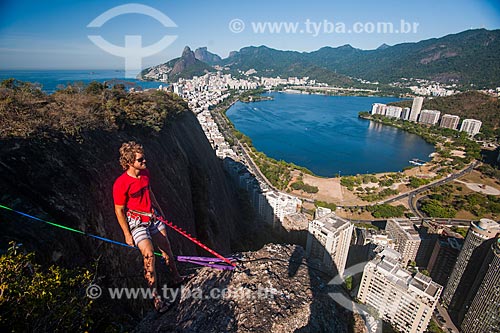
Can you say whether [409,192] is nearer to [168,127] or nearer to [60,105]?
[168,127]

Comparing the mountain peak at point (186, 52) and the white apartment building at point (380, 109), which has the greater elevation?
the mountain peak at point (186, 52)

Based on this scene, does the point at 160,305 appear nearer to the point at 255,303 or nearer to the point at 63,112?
the point at 255,303

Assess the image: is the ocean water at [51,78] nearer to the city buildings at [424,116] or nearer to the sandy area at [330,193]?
the sandy area at [330,193]

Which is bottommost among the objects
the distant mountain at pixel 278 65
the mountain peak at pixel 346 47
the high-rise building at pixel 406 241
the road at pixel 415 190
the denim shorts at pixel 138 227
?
the road at pixel 415 190

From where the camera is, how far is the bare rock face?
2.02m

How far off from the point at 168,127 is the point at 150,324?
611cm

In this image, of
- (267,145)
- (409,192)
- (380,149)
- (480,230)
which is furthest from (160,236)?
(380,149)

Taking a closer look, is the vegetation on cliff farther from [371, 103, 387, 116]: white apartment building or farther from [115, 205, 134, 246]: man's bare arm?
[371, 103, 387, 116]: white apartment building

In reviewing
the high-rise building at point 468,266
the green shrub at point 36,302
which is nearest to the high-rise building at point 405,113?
the high-rise building at point 468,266

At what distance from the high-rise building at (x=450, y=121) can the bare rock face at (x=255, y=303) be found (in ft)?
149

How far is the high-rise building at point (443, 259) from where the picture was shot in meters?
10.3

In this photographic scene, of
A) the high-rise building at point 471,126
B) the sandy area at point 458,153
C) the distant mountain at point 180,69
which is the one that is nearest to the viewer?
the sandy area at point 458,153

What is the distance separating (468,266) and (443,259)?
1.33 m

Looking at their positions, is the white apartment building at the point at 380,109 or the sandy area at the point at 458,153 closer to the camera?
the sandy area at the point at 458,153
